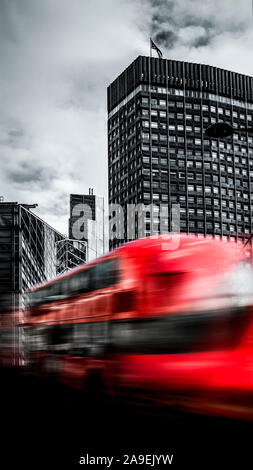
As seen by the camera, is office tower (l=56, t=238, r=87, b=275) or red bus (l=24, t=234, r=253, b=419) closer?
red bus (l=24, t=234, r=253, b=419)

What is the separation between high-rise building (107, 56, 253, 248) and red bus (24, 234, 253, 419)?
85.1 m

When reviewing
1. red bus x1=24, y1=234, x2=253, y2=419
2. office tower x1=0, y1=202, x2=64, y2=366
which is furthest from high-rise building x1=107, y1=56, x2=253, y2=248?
red bus x1=24, y1=234, x2=253, y2=419

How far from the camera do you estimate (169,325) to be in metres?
8.12

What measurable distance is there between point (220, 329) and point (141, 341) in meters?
1.34

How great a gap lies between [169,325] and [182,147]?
313ft

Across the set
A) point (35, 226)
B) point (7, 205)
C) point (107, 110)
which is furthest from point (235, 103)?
point (7, 205)

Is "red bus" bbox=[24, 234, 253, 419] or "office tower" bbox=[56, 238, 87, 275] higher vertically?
"office tower" bbox=[56, 238, 87, 275]

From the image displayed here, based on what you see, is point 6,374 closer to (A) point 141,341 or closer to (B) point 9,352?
(B) point 9,352

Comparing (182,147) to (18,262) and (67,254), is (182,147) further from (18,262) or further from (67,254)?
(18,262)

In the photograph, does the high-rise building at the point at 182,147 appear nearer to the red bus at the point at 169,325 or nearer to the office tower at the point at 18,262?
the office tower at the point at 18,262

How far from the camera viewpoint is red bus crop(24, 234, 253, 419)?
7613 millimetres

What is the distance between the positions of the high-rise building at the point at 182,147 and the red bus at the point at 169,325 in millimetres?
85116

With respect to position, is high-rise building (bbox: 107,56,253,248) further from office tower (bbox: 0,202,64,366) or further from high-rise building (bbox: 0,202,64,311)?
high-rise building (bbox: 0,202,64,311)

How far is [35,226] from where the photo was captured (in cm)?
5712
